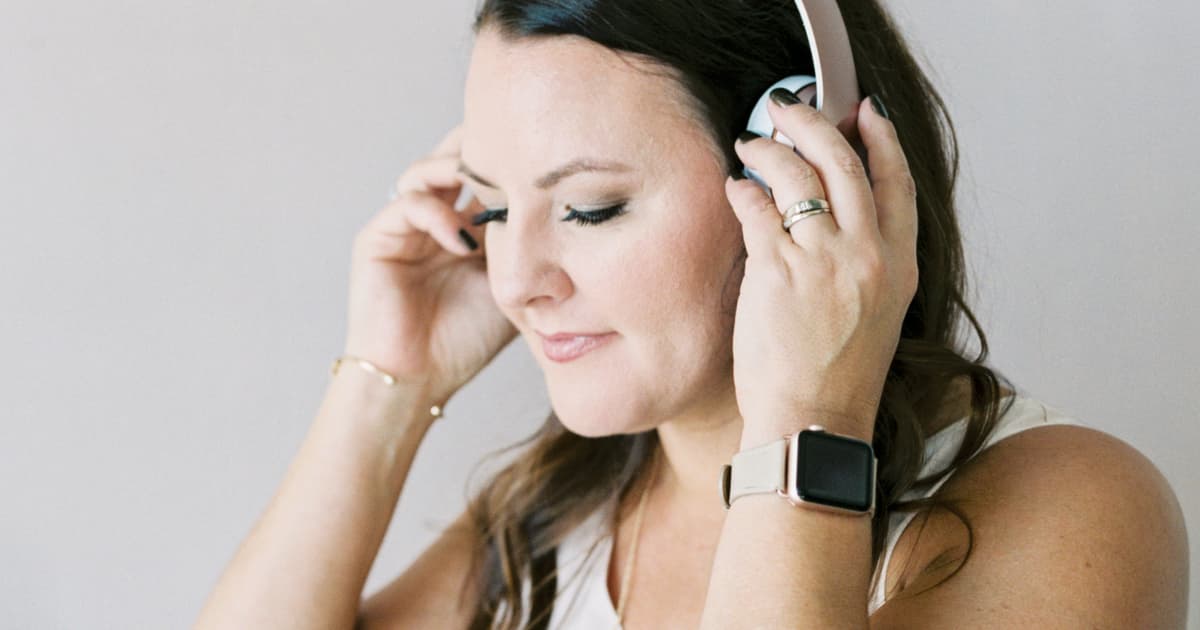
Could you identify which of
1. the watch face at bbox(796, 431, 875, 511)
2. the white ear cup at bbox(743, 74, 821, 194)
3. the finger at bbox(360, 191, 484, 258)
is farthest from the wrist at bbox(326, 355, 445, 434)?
the watch face at bbox(796, 431, 875, 511)

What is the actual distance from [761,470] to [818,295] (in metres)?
0.15

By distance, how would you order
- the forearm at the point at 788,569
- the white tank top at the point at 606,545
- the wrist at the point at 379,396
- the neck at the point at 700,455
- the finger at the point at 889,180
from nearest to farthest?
the forearm at the point at 788,569, the finger at the point at 889,180, the white tank top at the point at 606,545, the neck at the point at 700,455, the wrist at the point at 379,396

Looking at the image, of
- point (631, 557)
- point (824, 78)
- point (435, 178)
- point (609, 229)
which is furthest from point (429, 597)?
→ point (824, 78)

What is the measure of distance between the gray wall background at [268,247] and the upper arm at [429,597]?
316mm

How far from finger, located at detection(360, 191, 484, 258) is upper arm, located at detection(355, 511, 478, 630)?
38 cm

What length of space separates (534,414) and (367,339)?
37cm

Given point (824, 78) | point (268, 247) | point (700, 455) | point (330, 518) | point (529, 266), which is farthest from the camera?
point (268, 247)

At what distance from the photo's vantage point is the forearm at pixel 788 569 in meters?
1.00

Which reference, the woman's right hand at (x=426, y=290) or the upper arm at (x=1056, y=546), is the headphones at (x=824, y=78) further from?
the woman's right hand at (x=426, y=290)

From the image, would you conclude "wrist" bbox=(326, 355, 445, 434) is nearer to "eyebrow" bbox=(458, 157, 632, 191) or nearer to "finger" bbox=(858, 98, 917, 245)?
"eyebrow" bbox=(458, 157, 632, 191)

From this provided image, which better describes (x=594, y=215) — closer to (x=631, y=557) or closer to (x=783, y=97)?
(x=783, y=97)

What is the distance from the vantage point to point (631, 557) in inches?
59.9

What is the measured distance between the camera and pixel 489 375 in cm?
192

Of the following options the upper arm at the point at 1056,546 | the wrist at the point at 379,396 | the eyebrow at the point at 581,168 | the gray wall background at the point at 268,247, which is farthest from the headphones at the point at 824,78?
the wrist at the point at 379,396
